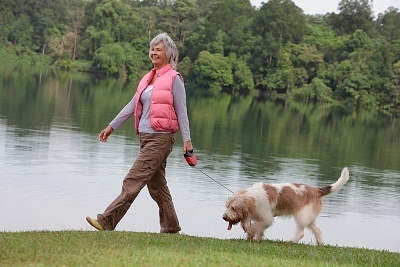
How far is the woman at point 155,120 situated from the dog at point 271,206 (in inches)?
33.5

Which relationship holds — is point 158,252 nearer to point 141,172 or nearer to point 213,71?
point 141,172

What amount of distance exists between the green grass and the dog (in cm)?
25

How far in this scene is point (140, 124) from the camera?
31.3ft

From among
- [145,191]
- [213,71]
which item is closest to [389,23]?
[213,71]

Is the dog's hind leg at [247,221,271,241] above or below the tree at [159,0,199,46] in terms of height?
below

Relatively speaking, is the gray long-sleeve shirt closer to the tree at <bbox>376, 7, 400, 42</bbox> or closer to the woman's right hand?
the woman's right hand

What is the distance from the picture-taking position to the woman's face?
9.38 meters

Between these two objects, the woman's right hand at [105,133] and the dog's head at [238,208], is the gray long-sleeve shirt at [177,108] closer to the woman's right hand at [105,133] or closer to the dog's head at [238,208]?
the woman's right hand at [105,133]

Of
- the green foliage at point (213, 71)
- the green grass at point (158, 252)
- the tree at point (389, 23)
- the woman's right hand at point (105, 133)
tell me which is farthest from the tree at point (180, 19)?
the green grass at point (158, 252)

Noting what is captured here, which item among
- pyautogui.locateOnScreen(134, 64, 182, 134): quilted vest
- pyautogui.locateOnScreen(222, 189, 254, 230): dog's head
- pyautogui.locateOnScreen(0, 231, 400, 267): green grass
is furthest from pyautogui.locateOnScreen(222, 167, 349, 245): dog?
pyautogui.locateOnScreen(134, 64, 182, 134): quilted vest

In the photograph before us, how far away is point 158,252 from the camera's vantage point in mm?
7668

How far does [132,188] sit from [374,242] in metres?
7.63

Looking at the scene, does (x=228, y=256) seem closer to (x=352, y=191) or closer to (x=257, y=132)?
(x=352, y=191)

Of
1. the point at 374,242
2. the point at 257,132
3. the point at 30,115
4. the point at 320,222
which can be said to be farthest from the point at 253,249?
the point at 257,132
